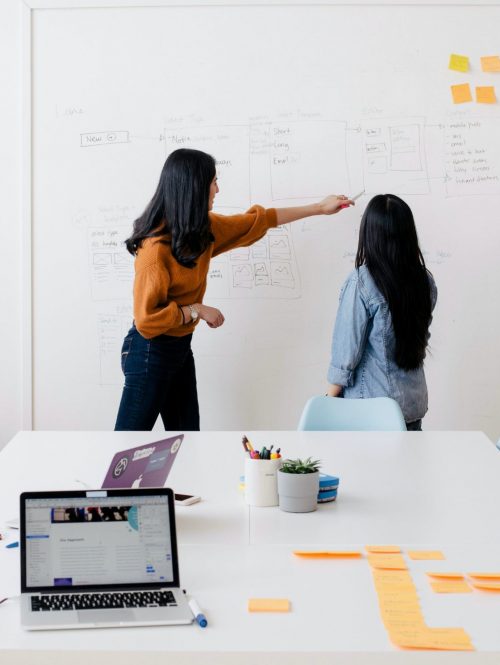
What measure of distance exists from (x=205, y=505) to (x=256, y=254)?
2.19 metres

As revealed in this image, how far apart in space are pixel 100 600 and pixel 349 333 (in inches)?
73.8

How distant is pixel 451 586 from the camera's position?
1499 mm

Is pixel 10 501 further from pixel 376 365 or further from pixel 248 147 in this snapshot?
pixel 248 147

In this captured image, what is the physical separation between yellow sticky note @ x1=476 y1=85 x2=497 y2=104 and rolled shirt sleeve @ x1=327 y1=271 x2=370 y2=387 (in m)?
1.31

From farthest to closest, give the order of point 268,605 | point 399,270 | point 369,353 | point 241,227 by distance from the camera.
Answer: point 241,227
point 369,353
point 399,270
point 268,605

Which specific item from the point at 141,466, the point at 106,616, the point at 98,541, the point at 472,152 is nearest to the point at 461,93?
the point at 472,152

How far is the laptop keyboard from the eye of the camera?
1395 mm

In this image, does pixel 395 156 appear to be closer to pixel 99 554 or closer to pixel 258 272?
pixel 258 272

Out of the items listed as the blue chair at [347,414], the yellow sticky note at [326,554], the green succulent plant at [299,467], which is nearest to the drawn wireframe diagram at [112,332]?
the blue chair at [347,414]

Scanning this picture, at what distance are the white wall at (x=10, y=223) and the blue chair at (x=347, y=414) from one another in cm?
171

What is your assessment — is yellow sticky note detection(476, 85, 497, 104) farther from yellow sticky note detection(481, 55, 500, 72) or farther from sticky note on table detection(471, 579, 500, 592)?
sticky note on table detection(471, 579, 500, 592)

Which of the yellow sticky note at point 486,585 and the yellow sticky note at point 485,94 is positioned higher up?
the yellow sticky note at point 485,94

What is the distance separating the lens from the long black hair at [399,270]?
3.09 m

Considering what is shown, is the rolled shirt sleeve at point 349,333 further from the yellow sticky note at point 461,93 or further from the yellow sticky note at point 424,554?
the yellow sticky note at point 424,554
